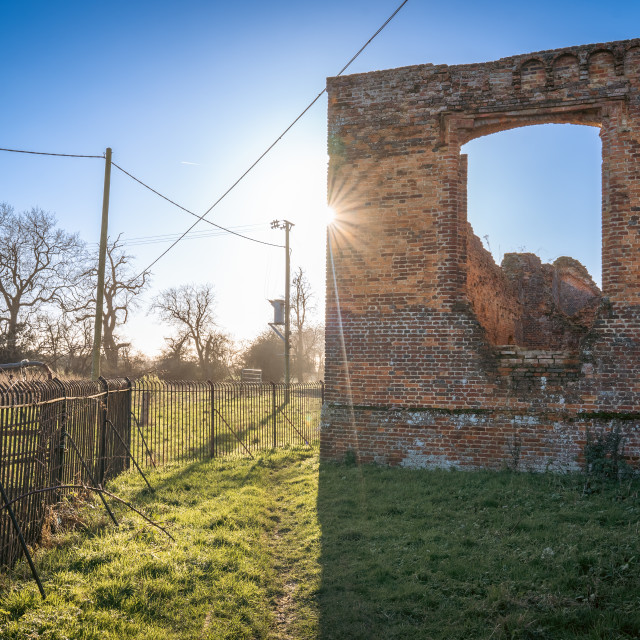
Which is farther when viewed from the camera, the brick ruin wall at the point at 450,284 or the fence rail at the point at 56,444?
the brick ruin wall at the point at 450,284

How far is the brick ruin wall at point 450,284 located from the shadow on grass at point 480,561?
1042 millimetres

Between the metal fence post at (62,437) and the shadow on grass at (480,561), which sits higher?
the metal fence post at (62,437)

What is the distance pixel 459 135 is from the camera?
891 cm

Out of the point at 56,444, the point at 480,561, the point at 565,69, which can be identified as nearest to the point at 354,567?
the point at 480,561

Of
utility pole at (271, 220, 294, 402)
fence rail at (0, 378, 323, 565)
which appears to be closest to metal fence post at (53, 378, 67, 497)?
fence rail at (0, 378, 323, 565)

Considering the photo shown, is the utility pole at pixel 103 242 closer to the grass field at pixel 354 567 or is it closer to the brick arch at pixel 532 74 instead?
the grass field at pixel 354 567

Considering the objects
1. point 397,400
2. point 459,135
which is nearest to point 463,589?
point 397,400

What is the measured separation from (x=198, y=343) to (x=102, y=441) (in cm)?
3501

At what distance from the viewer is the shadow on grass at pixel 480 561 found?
3920 mm

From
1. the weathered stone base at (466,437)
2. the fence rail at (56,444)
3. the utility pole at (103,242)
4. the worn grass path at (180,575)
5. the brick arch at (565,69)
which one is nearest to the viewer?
the worn grass path at (180,575)

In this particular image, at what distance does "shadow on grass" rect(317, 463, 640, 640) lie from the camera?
392 centimetres

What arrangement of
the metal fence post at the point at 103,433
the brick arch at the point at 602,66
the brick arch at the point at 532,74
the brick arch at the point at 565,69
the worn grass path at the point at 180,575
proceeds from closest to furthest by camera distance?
1. the worn grass path at the point at 180,575
2. the metal fence post at the point at 103,433
3. the brick arch at the point at 602,66
4. the brick arch at the point at 565,69
5. the brick arch at the point at 532,74

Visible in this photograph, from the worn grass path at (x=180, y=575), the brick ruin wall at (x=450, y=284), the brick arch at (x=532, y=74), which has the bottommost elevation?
the worn grass path at (x=180, y=575)

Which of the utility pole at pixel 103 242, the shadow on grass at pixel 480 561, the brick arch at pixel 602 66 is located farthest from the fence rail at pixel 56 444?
the brick arch at pixel 602 66
